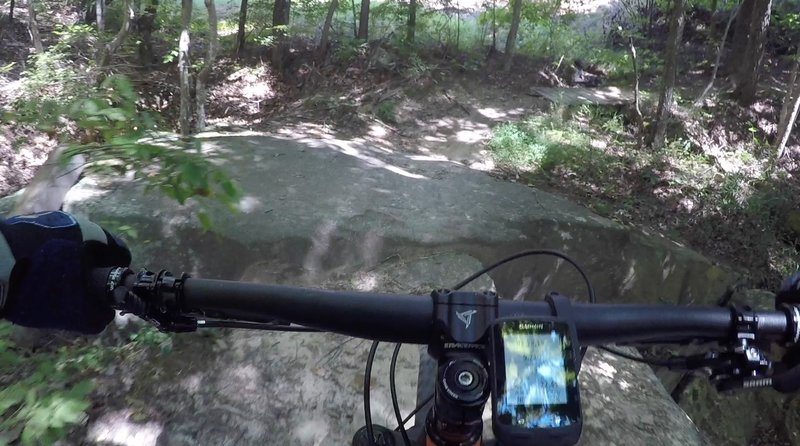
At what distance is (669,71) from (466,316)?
10543mm

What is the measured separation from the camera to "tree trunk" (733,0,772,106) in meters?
11.2

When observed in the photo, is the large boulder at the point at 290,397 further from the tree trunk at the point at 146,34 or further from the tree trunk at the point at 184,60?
the tree trunk at the point at 146,34

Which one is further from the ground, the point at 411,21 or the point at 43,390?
the point at 411,21

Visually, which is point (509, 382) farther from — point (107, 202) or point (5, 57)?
point (5, 57)

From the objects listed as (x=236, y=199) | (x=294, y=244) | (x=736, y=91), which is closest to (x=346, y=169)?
(x=294, y=244)

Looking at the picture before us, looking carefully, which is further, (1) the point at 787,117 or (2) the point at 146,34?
(2) the point at 146,34

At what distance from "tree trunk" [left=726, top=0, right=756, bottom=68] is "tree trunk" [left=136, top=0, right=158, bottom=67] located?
14159 millimetres

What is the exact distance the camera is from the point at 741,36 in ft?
42.3

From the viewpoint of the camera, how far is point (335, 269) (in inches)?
187

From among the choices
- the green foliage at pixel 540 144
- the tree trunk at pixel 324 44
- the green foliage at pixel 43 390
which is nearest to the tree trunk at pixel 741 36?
the green foliage at pixel 540 144

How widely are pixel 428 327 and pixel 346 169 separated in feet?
19.0

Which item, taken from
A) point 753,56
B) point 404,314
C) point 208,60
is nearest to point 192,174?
point 404,314

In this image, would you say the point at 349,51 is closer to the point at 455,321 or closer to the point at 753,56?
the point at 753,56

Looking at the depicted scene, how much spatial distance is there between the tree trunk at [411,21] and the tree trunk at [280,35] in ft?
10.7
